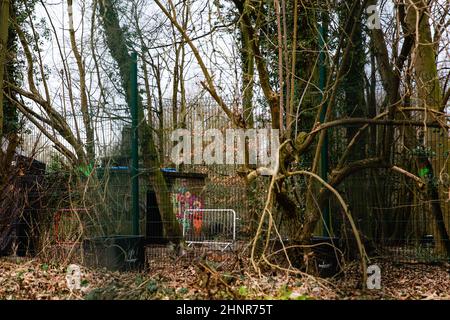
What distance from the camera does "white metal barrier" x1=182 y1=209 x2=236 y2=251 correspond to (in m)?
7.36

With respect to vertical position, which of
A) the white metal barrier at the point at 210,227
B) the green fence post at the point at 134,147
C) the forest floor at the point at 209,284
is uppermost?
the green fence post at the point at 134,147

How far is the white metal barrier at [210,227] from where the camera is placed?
7.36 meters

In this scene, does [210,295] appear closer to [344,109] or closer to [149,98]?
[344,109]

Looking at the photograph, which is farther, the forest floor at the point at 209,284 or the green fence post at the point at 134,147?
the green fence post at the point at 134,147

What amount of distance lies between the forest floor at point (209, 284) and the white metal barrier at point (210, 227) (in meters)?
0.85

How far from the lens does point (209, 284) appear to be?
15.3 feet

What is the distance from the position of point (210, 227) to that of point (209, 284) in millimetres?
3073

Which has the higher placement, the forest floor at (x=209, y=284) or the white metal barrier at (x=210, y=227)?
the white metal barrier at (x=210, y=227)

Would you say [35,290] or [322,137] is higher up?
[322,137]

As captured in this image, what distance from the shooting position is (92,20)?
10.4 metres

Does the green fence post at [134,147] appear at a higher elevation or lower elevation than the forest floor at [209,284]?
higher

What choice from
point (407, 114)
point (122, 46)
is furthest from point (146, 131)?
point (407, 114)

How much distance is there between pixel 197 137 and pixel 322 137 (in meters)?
2.17

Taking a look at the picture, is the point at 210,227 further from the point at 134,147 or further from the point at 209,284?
the point at 209,284
